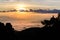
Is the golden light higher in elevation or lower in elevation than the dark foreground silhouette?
lower

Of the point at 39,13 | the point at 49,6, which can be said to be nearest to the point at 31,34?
the point at 39,13

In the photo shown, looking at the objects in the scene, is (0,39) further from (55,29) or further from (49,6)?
(49,6)

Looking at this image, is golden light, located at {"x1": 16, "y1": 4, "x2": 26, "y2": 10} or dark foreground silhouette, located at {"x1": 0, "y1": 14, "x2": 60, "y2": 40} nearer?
dark foreground silhouette, located at {"x1": 0, "y1": 14, "x2": 60, "y2": 40}

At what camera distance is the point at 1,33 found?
10.6m

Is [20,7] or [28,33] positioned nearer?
[28,33]

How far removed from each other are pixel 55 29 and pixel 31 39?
3.69 ft

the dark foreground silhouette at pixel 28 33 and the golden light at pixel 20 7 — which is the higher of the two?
the dark foreground silhouette at pixel 28 33

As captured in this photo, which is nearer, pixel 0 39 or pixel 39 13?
pixel 0 39

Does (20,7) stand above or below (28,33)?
below

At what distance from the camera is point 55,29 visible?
36.6 ft

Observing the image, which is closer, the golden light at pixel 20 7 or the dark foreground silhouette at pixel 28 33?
the dark foreground silhouette at pixel 28 33

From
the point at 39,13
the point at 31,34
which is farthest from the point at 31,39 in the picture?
the point at 39,13

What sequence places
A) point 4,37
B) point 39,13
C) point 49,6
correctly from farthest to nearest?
point 49,6 < point 39,13 < point 4,37

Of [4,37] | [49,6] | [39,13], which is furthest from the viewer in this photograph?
[49,6]
